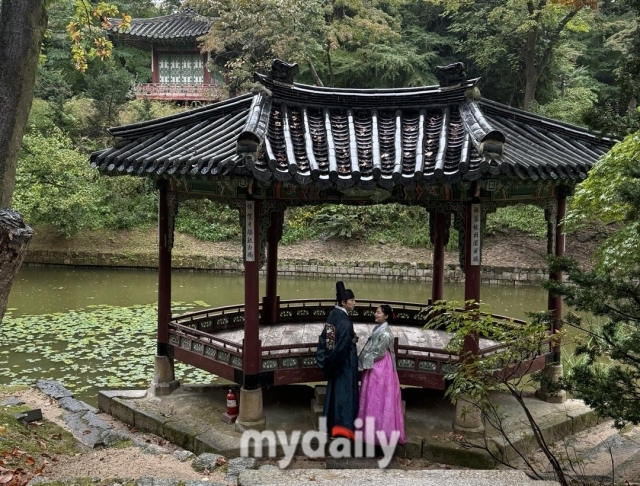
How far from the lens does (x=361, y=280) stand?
21.4 meters

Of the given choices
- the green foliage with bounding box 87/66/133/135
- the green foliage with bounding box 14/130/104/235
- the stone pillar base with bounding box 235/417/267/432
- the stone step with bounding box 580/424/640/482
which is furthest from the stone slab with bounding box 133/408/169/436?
the green foliage with bounding box 87/66/133/135

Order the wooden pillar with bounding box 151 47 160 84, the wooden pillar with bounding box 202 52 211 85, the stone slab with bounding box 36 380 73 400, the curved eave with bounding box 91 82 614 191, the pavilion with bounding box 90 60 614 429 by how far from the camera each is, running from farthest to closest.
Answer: the wooden pillar with bounding box 151 47 160 84, the wooden pillar with bounding box 202 52 211 85, the stone slab with bounding box 36 380 73 400, the pavilion with bounding box 90 60 614 429, the curved eave with bounding box 91 82 614 191

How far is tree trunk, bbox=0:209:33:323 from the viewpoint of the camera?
4.13m

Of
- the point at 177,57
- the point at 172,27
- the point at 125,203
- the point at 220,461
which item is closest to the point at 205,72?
the point at 177,57

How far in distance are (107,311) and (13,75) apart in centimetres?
1156

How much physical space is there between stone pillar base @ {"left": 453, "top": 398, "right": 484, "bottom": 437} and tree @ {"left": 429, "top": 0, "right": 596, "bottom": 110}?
19823 mm

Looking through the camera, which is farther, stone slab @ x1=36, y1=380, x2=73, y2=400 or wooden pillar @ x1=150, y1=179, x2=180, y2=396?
stone slab @ x1=36, y1=380, x2=73, y2=400

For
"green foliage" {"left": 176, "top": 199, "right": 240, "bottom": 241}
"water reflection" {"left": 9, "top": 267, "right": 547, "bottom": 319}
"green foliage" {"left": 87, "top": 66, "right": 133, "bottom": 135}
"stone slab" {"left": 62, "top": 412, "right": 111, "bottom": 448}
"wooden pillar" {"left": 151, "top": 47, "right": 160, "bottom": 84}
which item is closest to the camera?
"stone slab" {"left": 62, "top": 412, "right": 111, "bottom": 448}

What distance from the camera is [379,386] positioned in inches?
239

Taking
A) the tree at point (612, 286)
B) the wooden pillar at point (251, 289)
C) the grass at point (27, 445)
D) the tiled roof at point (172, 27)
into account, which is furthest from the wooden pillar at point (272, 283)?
the tiled roof at point (172, 27)

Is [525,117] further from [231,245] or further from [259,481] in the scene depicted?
[231,245]

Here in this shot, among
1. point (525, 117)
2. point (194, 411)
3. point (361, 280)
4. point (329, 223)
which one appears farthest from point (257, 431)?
point (329, 223)

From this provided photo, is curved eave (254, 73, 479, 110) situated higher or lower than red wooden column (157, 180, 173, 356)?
higher

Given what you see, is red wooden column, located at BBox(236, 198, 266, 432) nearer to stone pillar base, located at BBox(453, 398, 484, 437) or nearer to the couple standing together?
the couple standing together
